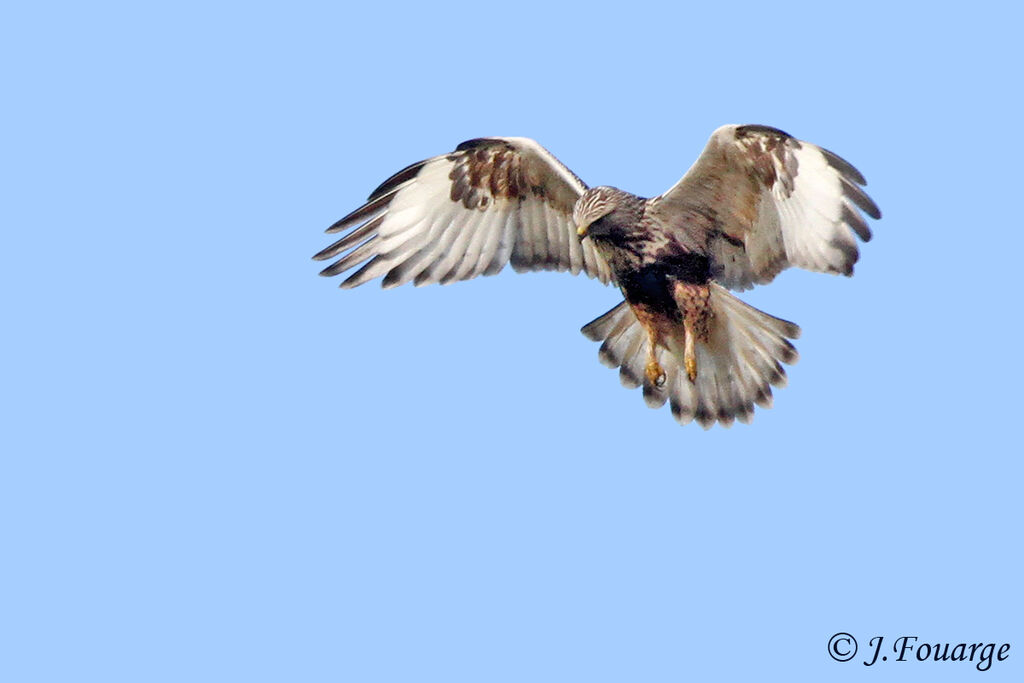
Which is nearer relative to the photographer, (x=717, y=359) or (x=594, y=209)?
(x=594, y=209)

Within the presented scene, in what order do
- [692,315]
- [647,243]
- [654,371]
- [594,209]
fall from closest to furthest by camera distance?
[594,209] → [647,243] → [692,315] → [654,371]

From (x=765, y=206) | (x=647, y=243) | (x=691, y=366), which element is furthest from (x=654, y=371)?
(x=765, y=206)

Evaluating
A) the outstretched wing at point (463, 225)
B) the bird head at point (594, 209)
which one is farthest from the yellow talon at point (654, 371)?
the bird head at point (594, 209)

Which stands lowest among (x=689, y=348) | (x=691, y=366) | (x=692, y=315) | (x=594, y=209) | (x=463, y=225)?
(x=691, y=366)

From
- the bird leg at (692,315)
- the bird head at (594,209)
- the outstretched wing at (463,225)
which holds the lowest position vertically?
the bird leg at (692,315)

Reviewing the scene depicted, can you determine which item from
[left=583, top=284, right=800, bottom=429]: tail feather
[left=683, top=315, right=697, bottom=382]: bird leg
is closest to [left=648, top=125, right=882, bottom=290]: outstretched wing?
[left=683, top=315, right=697, bottom=382]: bird leg

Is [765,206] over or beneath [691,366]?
over

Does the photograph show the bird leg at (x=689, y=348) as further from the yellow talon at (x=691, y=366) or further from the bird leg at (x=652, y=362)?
the bird leg at (x=652, y=362)

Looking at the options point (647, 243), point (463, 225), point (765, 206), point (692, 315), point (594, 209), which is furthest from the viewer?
point (463, 225)

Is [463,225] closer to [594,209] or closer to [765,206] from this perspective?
[594,209]
